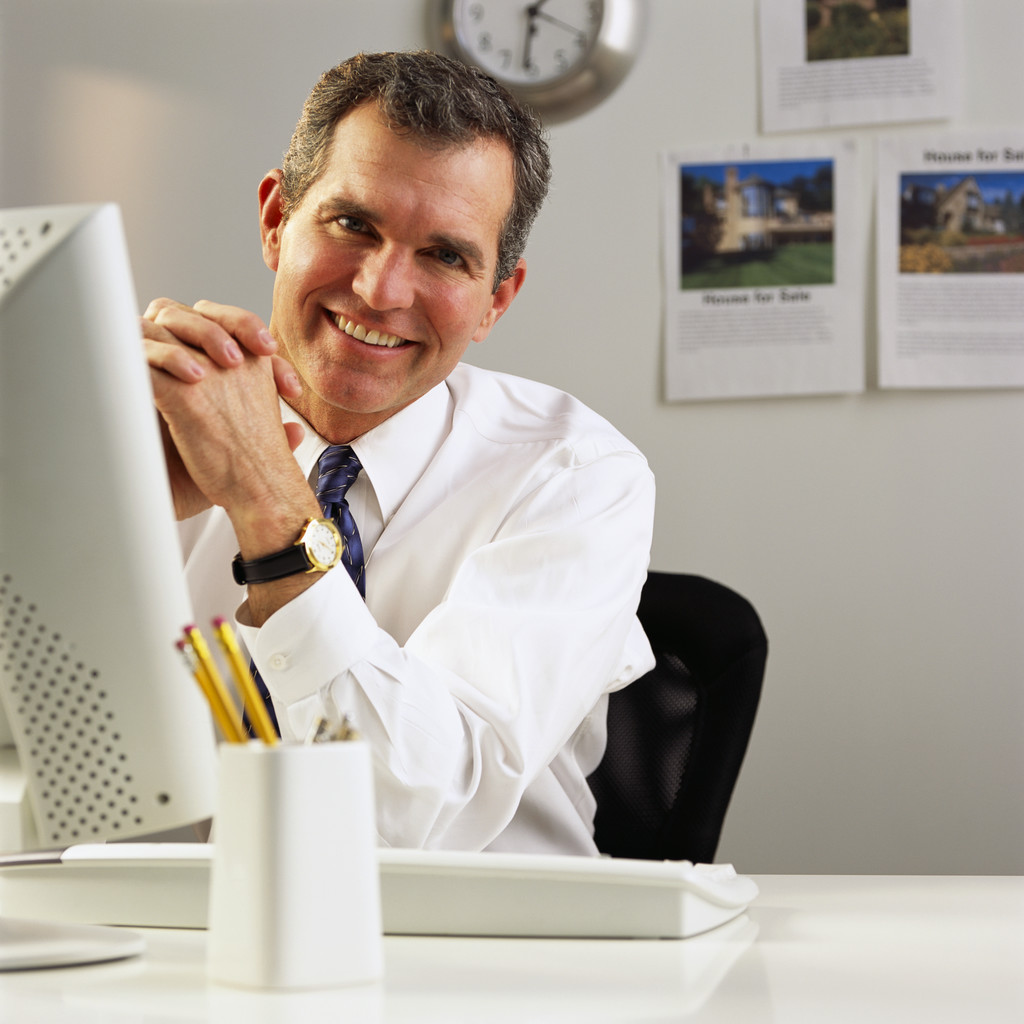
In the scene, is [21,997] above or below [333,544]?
below

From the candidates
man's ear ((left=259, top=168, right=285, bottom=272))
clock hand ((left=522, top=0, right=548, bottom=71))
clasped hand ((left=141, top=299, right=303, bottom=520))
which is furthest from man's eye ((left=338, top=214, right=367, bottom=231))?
clock hand ((left=522, top=0, right=548, bottom=71))

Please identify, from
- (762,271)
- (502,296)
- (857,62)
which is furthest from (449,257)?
(857,62)

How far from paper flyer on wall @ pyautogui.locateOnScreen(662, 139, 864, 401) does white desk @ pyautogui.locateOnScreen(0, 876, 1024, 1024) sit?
1.50 m

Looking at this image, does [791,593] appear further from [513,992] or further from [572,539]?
[513,992]

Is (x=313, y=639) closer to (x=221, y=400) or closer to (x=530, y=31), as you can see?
(x=221, y=400)

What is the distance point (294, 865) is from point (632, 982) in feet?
0.60

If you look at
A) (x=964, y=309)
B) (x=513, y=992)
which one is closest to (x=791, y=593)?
(x=964, y=309)

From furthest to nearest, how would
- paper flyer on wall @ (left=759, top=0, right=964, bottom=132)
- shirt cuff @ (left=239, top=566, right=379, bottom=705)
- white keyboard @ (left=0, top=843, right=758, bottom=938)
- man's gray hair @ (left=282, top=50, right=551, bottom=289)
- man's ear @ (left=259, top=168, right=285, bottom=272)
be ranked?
paper flyer on wall @ (left=759, top=0, right=964, bottom=132) < man's ear @ (left=259, top=168, right=285, bottom=272) < man's gray hair @ (left=282, top=50, right=551, bottom=289) < shirt cuff @ (left=239, top=566, right=379, bottom=705) < white keyboard @ (left=0, top=843, right=758, bottom=938)

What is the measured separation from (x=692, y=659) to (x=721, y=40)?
140 centimetres

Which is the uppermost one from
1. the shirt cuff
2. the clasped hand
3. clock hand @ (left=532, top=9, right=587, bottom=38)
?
clock hand @ (left=532, top=9, right=587, bottom=38)

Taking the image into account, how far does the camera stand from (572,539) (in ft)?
3.62

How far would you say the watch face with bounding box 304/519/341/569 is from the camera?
2.91 ft

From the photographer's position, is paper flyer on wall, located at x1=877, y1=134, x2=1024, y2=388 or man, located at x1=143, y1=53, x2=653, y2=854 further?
paper flyer on wall, located at x1=877, y1=134, x2=1024, y2=388

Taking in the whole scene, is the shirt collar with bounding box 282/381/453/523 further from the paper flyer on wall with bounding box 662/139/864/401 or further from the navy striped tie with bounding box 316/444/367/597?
the paper flyer on wall with bounding box 662/139/864/401
